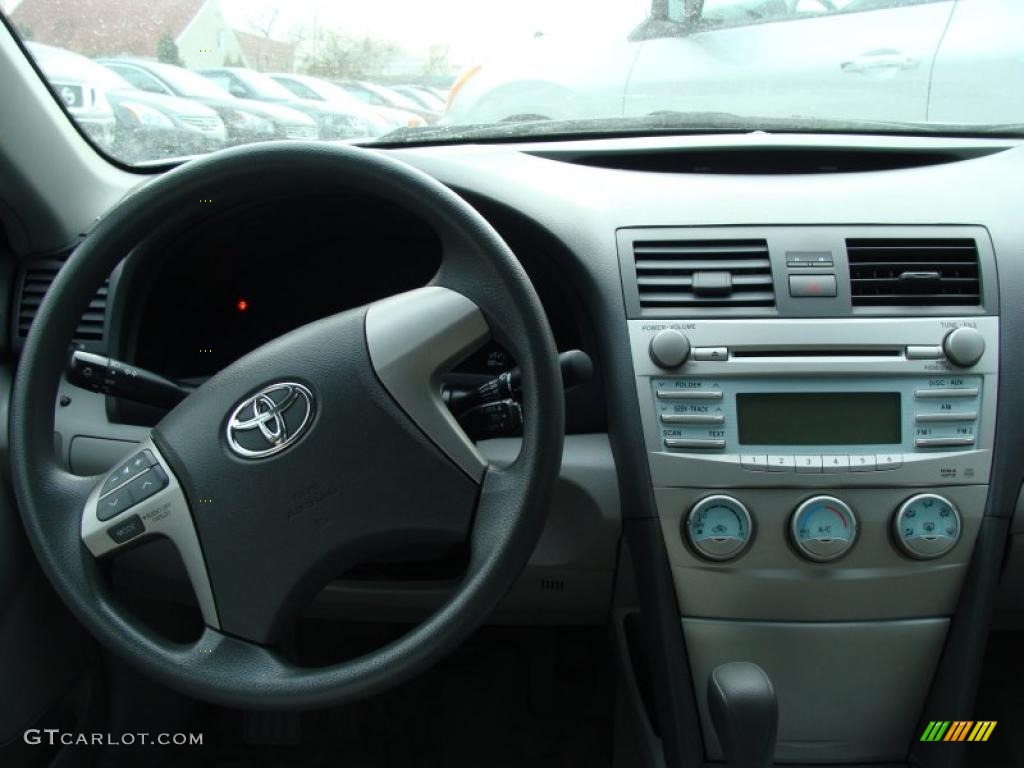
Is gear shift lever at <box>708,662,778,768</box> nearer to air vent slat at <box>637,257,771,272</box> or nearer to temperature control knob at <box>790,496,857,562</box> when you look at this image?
temperature control knob at <box>790,496,857,562</box>

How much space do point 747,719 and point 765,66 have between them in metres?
1.22

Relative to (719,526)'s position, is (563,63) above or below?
above

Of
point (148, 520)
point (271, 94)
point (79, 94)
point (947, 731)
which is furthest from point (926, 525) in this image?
point (79, 94)

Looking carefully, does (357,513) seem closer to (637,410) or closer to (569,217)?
(637,410)

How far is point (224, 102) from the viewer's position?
1786 mm

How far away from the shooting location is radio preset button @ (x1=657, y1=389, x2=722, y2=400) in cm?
136

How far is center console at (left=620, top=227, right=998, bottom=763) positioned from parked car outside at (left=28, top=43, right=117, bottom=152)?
3.62 feet

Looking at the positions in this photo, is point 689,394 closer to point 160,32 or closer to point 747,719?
point 747,719

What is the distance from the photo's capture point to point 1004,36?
176 cm

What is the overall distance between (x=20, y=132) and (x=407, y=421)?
108cm

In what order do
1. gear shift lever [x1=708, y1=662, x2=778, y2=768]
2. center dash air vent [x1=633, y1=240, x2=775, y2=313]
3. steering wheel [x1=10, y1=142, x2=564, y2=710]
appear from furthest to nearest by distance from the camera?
center dash air vent [x1=633, y1=240, x2=775, y2=313]
gear shift lever [x1=708, y1=662, x2=778, y2=768]
steering wheel [x1=10, y1=142, x2=564, y2=710]

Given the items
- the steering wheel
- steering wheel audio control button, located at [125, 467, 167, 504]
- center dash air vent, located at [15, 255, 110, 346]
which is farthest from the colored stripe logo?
center dash air vent, located at [15, 255, 110, 346]

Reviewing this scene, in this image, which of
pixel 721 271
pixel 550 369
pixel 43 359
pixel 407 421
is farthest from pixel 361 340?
pixel 721 271

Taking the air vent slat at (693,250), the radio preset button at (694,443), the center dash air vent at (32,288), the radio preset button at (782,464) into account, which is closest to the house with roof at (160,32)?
the center dash air vent at (32,288)
